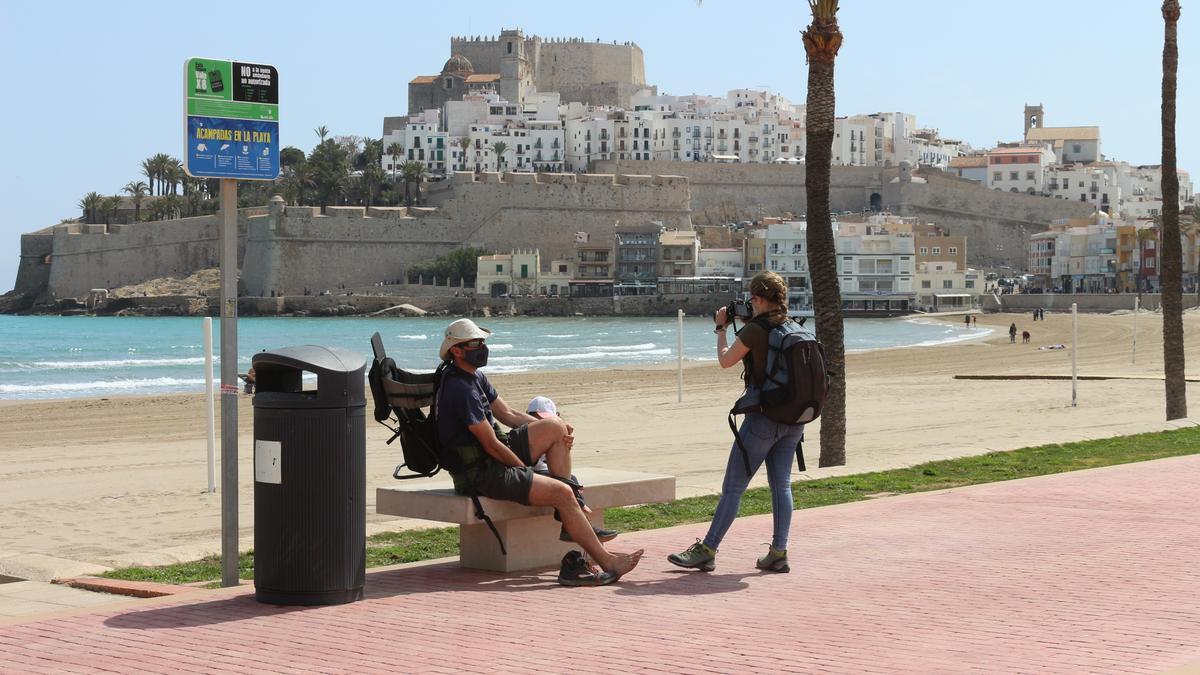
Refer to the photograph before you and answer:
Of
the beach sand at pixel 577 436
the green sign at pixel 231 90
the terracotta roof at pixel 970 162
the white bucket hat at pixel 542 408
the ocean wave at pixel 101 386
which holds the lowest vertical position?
the ocean wave at pixel 101 386

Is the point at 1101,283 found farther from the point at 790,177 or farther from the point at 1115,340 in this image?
the point at 1115,340

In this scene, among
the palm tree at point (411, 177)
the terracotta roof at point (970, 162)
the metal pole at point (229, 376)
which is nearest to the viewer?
the metal pole at point (229, 376)

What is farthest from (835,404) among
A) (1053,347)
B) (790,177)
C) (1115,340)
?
(790,177)

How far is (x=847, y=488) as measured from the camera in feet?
26.2

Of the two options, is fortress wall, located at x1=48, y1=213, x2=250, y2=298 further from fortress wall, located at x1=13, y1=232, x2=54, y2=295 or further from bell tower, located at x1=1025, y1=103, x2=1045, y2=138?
bell tower, located at x1=1025, y1=103, x2=1045, y2=138

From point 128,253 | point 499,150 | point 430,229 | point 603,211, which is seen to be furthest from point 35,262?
point 603,211

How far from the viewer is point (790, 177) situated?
93.4 metres

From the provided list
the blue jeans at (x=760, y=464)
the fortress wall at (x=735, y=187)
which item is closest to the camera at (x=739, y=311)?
the blue jeans at (x=760, y=464)

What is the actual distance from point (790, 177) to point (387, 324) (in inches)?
1315

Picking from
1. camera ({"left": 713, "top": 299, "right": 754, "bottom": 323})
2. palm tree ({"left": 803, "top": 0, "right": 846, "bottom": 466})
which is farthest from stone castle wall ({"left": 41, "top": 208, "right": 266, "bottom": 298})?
camera ({"left": 713, "top": 299, "right": 754, "bottom": 323})

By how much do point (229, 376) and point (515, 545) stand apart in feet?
3.90

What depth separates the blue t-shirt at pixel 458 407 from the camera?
16.8 ft

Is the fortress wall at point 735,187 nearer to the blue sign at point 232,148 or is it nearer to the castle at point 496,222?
the castle at point 496,222

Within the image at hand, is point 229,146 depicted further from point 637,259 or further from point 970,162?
point 970,162
